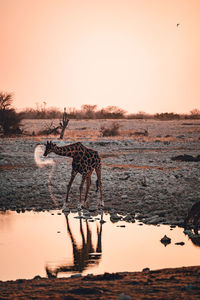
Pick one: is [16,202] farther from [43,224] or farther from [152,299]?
[152,299]

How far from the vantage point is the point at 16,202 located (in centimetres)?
1497

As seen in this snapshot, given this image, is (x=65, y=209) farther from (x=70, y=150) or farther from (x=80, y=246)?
(x=80, y=246)

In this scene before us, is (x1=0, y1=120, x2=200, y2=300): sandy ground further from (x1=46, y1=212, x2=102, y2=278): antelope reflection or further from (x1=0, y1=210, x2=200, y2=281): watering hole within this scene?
(x1=46, y1=212, x2=102, y2=278): antelope reflection

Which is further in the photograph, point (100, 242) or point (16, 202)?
point (16, 202)

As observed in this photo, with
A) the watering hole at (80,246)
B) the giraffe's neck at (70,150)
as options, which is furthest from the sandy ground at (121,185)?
the giraffe's neck at (70,150)

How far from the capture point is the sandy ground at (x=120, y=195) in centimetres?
640

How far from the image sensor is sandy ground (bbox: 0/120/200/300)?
21.0 ft

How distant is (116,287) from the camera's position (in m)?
6.53

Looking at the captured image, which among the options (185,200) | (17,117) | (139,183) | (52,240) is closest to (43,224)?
(52,240)

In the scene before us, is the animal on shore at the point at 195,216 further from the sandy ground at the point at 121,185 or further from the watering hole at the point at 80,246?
the sandy ground at the point at 121,185

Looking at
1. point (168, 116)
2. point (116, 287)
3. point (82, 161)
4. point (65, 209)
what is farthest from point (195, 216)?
point (168, 116)

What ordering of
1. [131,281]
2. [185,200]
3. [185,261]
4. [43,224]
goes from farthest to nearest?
[185,200] < [43,224] < [185,261] < [131,281]

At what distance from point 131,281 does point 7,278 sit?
6.72 feet

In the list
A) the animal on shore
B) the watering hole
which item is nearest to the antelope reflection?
the watering hole
